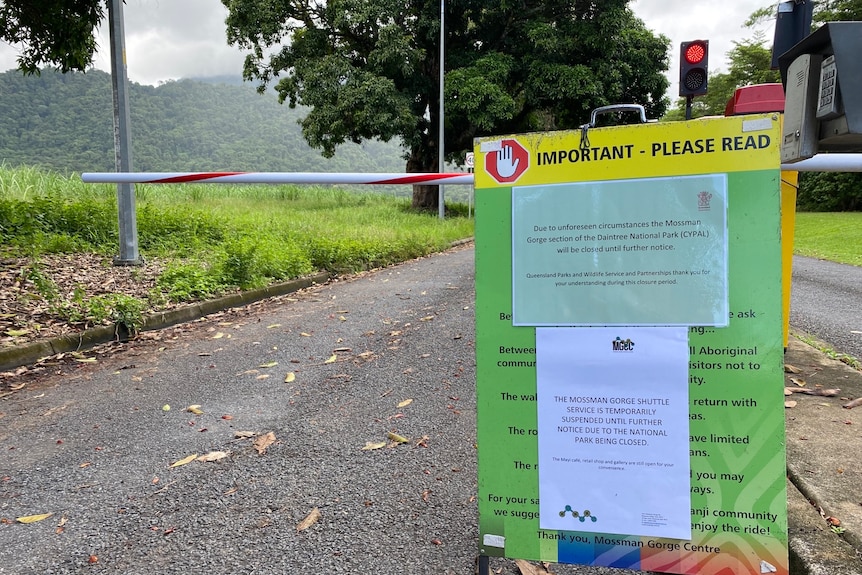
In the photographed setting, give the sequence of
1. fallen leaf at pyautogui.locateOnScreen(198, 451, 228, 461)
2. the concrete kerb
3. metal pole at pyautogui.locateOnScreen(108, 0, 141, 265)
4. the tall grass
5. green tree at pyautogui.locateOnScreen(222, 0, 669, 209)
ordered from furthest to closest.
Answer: green tree at pyautogui.locateOnScreen(222, 0, 669, 209)
the tall grass
metal pole at pyautogui.locateOnScreen(108, 0, 141, 265)
the concrete kerb
fallen leaf at pyautogui.locateOnScreen(198, 451, 228, 461)

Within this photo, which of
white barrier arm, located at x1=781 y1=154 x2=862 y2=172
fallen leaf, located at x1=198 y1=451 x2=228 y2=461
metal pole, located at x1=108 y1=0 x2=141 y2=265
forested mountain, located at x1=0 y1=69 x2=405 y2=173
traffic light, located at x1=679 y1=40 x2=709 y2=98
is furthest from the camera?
forested mountain, located at x1=0 y1=69 x2=405 y2=173

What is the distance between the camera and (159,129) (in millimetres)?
43188

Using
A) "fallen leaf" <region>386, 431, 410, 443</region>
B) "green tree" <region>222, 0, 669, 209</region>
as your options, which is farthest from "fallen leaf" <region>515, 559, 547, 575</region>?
"green tree" <region>222, 0, 669, 209</region>

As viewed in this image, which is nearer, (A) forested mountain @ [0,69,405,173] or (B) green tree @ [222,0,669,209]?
(B) green tree @ [222,0,669,209]

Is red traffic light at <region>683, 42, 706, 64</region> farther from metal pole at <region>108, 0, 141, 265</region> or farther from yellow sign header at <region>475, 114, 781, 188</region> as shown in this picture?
yellow sign header at <region>475, 114, 781, 188</region>

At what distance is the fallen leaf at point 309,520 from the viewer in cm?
232

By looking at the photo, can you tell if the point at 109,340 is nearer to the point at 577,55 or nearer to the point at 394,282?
the point at 394,282

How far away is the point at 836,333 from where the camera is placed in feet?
18.1

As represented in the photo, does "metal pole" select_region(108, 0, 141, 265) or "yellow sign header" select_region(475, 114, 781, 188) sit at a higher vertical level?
"metal pole" select_region(108, 0, 141, 265)

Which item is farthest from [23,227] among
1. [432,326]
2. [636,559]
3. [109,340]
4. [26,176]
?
[636,559]

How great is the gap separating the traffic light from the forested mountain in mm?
8036

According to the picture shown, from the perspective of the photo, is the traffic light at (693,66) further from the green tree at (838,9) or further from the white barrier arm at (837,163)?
the green tree at (838,9)

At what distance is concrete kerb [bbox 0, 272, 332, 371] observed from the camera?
4645 millimetres

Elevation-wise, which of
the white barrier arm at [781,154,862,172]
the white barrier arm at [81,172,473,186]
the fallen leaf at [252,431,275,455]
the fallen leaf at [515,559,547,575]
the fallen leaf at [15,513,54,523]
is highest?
the white barrier arm at [81,172,473,186]
